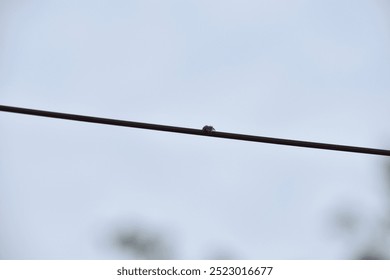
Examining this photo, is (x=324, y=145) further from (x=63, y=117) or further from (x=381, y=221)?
(x=381, y=221)

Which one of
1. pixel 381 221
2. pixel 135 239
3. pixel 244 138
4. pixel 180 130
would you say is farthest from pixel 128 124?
pixel 381 221

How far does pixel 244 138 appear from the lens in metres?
4.89

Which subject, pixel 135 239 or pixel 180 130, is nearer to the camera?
pixel 180 130

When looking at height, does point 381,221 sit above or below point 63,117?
below

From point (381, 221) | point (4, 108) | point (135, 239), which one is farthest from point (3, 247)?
point (4, 108)
